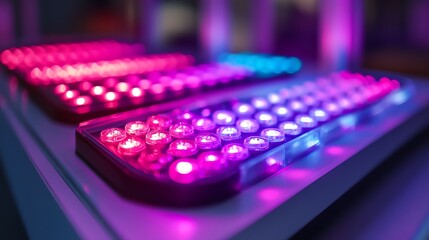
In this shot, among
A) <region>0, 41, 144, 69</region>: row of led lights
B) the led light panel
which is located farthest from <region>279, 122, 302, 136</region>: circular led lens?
<region>0, 41, 144, 69</region>: row of led lights

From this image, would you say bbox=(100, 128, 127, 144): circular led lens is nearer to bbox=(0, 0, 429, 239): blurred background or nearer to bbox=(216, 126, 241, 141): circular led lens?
bbox=(216, 126, 241, 141): circular led lens

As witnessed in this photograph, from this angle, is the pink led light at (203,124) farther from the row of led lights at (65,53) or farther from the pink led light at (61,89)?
the row of led lights at (65,53)

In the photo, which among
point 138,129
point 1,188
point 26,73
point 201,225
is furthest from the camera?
point 26,73

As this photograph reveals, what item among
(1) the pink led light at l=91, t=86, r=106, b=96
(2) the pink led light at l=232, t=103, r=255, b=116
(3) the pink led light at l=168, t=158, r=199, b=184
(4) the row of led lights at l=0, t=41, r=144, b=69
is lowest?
(3) the pink led light at l=168, t=158, r=199, b=184

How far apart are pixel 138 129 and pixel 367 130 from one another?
0.83 feet

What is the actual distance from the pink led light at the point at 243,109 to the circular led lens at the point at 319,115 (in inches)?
2.6

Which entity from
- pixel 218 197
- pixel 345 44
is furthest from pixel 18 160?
pixel 345 44

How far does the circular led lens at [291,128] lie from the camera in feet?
1.25

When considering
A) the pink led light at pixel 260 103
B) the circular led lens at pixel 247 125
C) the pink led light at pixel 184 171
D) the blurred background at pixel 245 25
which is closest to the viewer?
the pink led light at pixel 184 171

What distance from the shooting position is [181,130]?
38 centimetres

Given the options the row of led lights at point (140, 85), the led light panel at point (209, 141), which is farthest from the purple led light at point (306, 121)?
the row of led lights at point (140, 85)

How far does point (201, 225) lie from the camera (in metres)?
0.26

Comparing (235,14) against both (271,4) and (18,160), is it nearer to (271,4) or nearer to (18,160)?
(271,4)

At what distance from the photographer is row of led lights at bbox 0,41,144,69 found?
33.3 inches
